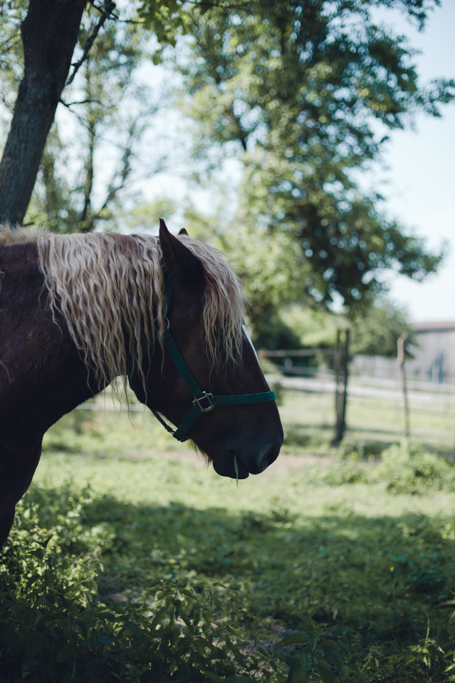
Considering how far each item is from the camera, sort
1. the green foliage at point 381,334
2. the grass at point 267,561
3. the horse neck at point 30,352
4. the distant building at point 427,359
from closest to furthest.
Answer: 1. the horse neck at point 30,352
2. the grass at point 267,561
3. the distant building at point 427,359
4. the green foliage at point 381,334

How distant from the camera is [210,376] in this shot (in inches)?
67.7

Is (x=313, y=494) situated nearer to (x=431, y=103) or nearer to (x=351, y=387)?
(x=431, y=103)

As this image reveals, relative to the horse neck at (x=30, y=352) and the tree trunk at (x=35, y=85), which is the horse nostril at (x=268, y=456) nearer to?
the horse neck at (x=30, y=352)

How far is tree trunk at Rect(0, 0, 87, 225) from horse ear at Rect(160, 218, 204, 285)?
5.62 ft

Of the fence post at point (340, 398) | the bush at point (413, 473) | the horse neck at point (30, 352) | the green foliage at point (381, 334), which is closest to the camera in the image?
the horse neck at point (30, 352)

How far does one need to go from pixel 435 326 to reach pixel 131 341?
41.9 m

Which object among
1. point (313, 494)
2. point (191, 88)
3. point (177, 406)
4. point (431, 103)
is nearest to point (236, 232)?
point (191, 88)

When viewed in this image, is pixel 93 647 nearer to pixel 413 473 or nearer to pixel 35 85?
pixel 35 85

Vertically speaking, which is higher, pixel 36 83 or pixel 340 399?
pixel 36 83

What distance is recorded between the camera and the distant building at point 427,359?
3159 centimetres

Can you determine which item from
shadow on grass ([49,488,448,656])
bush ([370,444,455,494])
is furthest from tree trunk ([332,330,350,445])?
shadow on grass ([49,488,448,656])

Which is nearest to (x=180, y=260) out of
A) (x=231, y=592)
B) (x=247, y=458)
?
(x=247, y=458)

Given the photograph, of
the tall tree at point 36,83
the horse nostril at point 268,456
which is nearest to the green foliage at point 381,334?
the tall tree at point 36,83

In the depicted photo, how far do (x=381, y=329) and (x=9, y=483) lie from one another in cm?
3932
